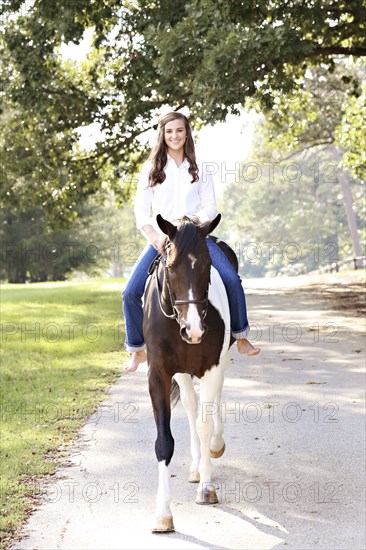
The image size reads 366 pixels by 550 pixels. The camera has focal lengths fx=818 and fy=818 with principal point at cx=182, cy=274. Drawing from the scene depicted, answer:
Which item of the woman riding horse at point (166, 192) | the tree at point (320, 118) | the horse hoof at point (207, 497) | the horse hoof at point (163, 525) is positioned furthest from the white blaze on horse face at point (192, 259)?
the tree at point (320, 118)

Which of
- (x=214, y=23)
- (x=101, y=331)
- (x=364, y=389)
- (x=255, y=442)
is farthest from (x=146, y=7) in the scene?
(x=255, y=442)

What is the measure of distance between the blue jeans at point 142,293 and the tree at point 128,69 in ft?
28.9

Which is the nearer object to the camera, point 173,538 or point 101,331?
point 173,538

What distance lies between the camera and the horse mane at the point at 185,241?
564cm

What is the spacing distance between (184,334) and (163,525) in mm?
1485

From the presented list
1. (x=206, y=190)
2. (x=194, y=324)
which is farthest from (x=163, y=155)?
(x=194, y=324)

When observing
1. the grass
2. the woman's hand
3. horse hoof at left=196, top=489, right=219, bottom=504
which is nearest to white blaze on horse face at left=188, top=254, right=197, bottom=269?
the woman's hand

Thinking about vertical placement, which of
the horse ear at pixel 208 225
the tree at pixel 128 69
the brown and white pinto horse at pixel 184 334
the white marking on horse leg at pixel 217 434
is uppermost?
the tree at pixel 128 69

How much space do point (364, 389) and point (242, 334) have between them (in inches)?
184

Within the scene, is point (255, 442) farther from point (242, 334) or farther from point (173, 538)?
point (173, 538)

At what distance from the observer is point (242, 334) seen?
7.19 m

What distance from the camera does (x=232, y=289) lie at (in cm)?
694

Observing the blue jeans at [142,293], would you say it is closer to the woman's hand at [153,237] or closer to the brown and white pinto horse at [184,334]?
the brown and white pinto horse at [184,334]

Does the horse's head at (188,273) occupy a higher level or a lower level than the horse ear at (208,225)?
lower
